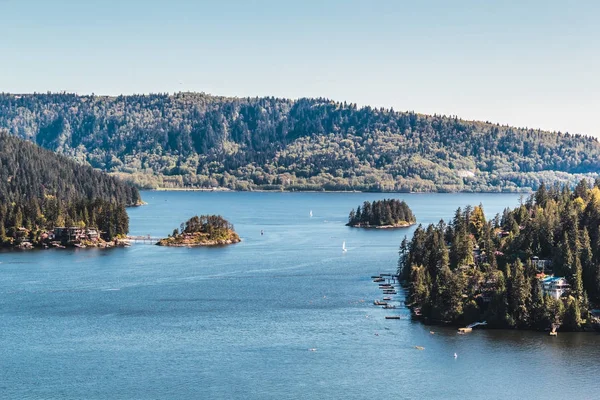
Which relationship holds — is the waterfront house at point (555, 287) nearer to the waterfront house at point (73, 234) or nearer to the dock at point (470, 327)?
the dock at point (470, 327)

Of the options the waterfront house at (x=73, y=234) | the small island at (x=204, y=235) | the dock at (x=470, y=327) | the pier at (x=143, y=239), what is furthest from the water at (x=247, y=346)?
the pier at (x=143, y=239)

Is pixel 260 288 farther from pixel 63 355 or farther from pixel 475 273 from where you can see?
pixel 63 355

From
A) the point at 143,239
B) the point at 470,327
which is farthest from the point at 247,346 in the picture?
the point at 143,239

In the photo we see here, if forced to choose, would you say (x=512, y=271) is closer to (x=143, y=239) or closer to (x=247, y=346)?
(x=247, y=346)

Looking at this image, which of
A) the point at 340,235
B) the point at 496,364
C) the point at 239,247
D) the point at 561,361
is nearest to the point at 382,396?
the point at 496,364

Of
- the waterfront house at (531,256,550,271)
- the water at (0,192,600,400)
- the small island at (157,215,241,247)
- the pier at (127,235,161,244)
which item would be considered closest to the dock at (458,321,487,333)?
the water at (0,192,600,400)

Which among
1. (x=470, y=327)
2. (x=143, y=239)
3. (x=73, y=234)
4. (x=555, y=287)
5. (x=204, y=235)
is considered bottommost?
(x=470, y=327)
